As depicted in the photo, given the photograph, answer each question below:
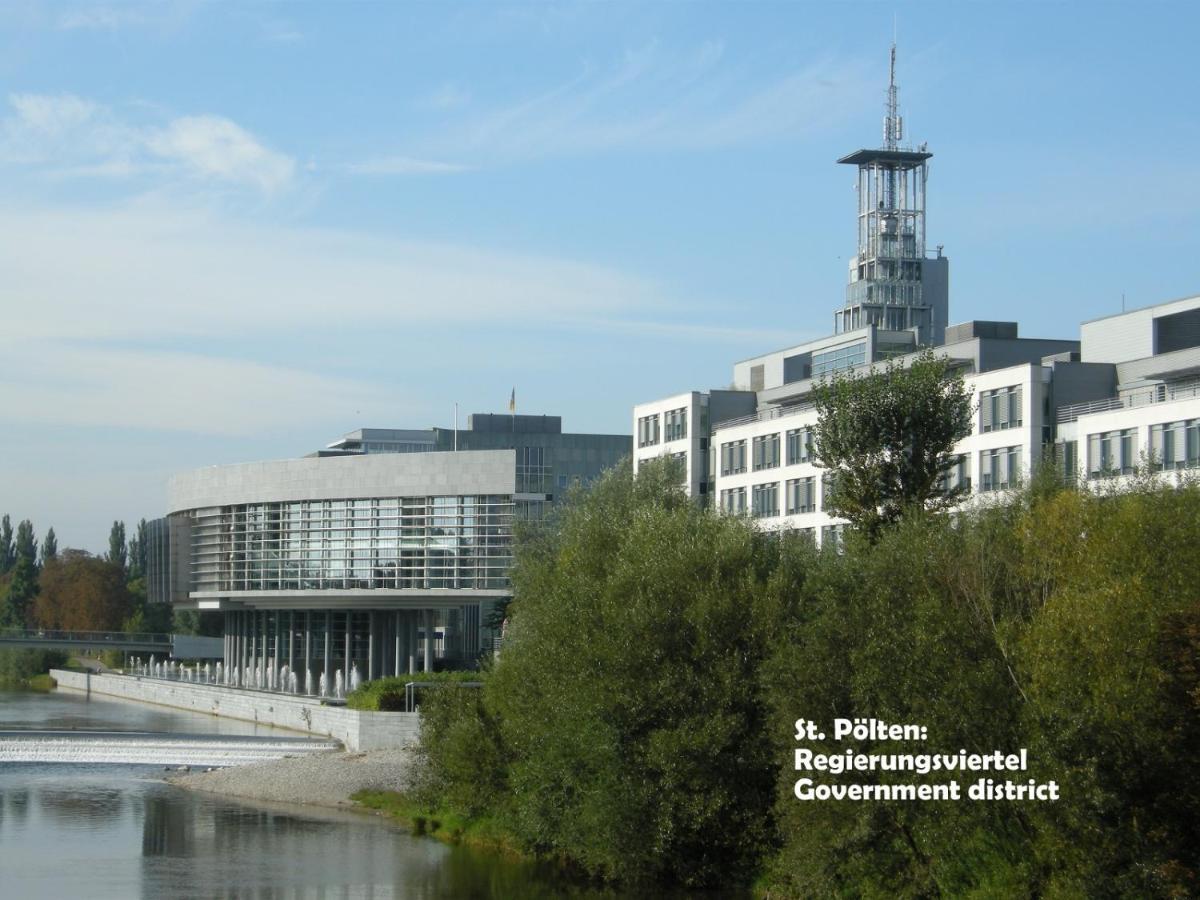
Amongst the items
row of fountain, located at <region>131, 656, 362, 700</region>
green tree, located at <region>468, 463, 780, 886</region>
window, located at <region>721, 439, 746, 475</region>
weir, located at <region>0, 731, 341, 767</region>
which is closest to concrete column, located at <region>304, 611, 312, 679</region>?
row of fountain, located at <region>131, 656, 362, 700</region>

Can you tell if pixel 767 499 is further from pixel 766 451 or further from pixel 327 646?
pixel 327 646

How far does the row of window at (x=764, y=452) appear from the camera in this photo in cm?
7569

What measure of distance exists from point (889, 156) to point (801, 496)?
85.8m

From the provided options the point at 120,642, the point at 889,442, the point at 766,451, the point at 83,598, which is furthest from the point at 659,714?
the point at 83,598

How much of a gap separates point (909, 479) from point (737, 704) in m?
11.2

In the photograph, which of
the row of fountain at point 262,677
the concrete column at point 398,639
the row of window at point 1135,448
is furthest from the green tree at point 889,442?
the concrete column at point 398,639

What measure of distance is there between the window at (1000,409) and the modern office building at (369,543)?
1479 inches

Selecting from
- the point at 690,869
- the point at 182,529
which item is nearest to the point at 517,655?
the point at 690,869

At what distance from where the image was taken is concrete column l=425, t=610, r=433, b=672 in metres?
107

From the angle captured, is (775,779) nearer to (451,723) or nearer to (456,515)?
(451,723)

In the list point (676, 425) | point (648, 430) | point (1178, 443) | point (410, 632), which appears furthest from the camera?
point (410, 632)

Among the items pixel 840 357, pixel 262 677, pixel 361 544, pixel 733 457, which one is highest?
pixel 840 357

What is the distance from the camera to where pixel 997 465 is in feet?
211

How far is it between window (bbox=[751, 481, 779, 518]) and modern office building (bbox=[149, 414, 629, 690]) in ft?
70.0
